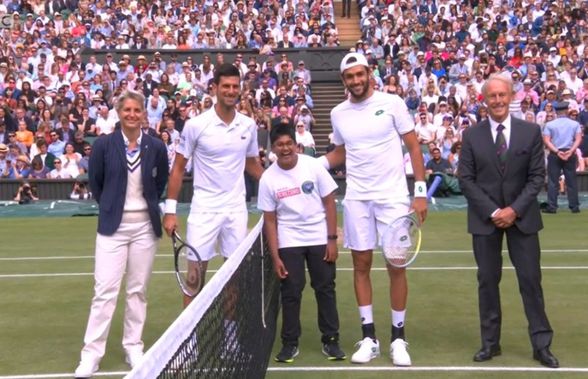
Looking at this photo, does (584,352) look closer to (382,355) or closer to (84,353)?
(382,355)

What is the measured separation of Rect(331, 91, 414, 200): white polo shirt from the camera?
7914mm

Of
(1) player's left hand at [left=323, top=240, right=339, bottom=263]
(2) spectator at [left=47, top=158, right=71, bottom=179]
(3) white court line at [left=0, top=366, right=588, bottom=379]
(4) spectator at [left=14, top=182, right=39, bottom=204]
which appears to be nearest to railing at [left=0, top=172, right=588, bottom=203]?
Result: (4) spectator at [left=14, top=182, right=39, bottom=204]

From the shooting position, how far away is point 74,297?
11008mm

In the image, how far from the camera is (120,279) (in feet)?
25.6

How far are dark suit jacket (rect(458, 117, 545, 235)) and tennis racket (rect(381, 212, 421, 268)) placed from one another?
469 mm

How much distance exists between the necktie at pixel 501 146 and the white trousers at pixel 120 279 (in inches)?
A: 107

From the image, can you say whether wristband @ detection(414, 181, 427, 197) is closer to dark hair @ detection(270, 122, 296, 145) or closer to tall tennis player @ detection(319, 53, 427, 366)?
tall tennis player @ detection(319, 53, 427, 366)

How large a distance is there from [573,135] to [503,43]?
11.5m

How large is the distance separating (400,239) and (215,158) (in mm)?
1598

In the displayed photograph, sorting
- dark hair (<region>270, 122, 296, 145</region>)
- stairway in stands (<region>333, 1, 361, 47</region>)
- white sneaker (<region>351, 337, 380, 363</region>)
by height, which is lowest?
white sneaker (<region>351, 337, 380, 363</region>)

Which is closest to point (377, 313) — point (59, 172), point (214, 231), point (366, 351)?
point (366, 351)

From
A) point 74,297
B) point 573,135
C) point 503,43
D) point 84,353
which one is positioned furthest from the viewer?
point 503,43

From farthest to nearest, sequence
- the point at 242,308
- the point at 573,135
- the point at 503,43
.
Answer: the point at 503,43
the point at 573,135
the point at 242,308

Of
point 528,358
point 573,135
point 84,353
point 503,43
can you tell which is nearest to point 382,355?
point 528,358
